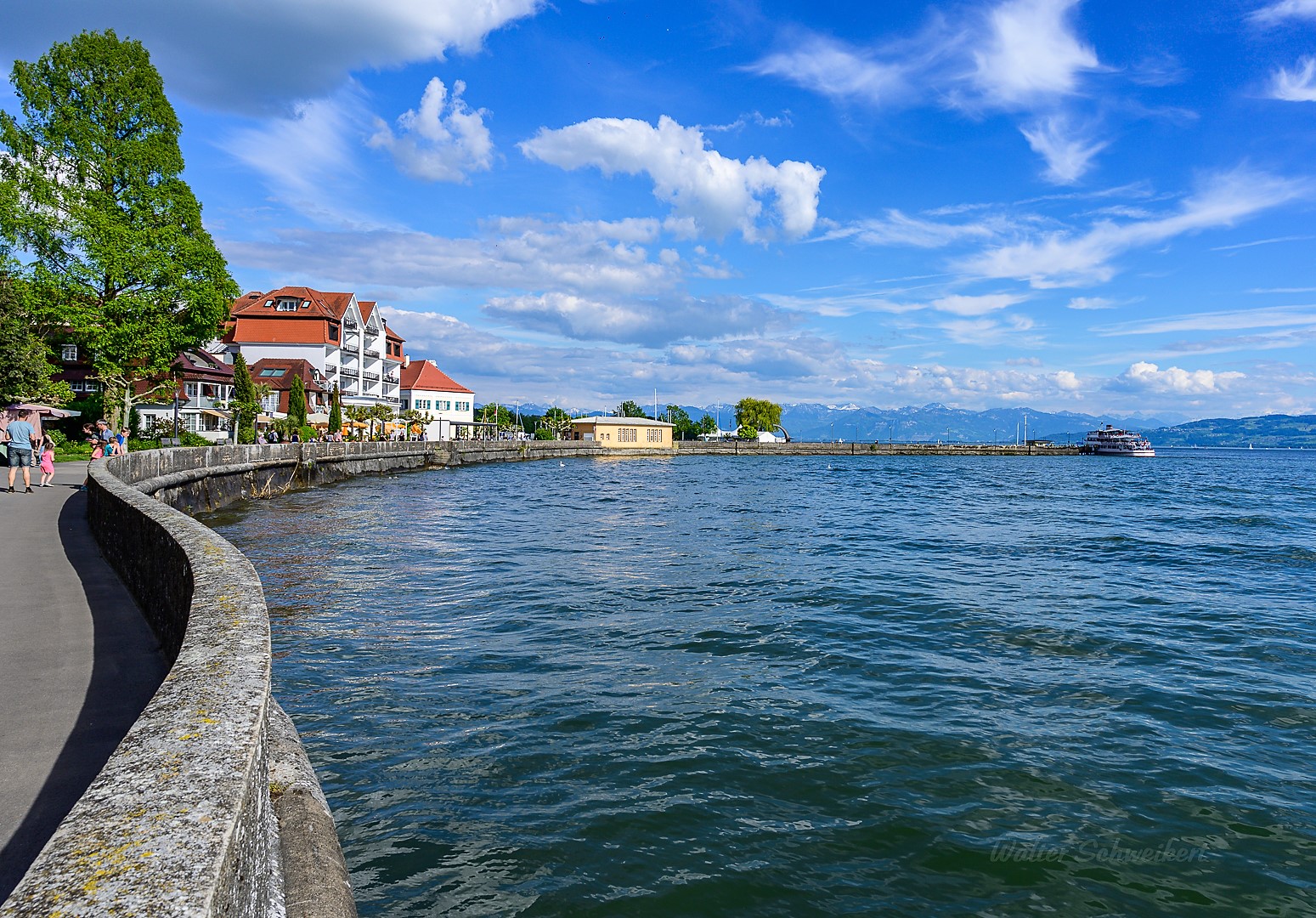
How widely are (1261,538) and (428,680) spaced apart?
2947 centimetres

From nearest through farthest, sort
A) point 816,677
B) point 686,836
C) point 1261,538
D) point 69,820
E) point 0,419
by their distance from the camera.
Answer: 1. point 69,820
2. point 686,836
3. point 816,677
4. point 1261,538
5. point 0,419

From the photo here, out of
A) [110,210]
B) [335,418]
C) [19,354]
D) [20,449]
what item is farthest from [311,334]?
[20,449]

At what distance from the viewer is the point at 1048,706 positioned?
897 cm

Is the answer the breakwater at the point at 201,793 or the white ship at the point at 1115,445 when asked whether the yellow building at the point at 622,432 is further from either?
the breakwater at the point at 201,793

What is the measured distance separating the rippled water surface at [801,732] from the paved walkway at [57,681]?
171cm

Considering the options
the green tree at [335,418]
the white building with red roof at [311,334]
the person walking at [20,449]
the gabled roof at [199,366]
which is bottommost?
the person walking at [20,449]

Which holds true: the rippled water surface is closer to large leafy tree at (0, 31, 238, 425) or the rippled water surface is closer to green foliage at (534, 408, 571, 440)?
large leafy tree at (0, 31, 238, 425)

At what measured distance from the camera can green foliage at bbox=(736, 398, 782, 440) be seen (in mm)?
164250

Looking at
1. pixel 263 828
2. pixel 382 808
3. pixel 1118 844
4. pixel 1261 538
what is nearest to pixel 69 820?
pixel 263 828

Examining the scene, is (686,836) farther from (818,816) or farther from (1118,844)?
(1118,844)

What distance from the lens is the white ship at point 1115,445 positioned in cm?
15662

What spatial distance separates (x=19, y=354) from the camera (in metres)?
33.0

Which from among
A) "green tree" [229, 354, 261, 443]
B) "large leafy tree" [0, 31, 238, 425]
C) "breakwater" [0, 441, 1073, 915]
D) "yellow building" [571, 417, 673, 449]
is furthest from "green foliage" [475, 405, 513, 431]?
"breakwater" [0, 441, 1073, 915]

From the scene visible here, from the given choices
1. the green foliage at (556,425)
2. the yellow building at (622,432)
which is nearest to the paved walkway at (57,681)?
the yellow building at (622,432)
